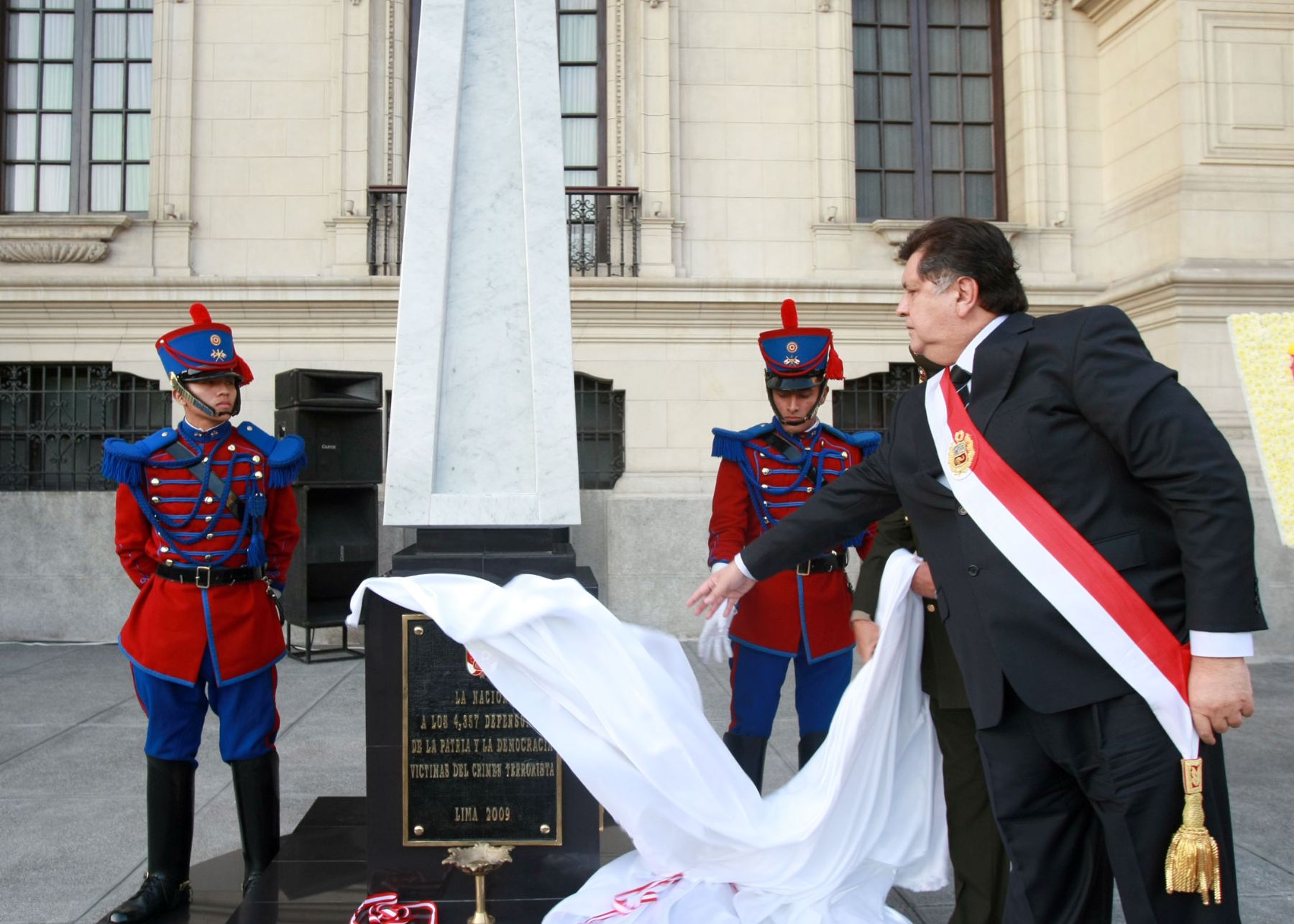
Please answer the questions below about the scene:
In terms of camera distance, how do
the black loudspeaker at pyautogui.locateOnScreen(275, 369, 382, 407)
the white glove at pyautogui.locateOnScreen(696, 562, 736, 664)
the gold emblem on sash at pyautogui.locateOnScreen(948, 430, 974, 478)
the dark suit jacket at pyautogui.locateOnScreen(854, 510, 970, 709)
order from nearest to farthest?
the gold emblem on sash at pyautogui.locateOnScreen(948, 430, 974, 478) → the dark suit jacket at pyautogui.locateOnScreen(854, 510, 970, 709) → the white glove at pyautogui.locateOnScreen(696, 562, 736, 664) → the black loudspeaker at pyautogui.locateOnScreen(275, 369, 382, 407)

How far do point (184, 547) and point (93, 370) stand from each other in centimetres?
747

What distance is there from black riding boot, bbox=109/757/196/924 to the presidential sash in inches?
110

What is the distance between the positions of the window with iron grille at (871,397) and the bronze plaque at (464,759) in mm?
7496

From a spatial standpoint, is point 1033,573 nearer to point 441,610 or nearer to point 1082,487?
point 1082,487

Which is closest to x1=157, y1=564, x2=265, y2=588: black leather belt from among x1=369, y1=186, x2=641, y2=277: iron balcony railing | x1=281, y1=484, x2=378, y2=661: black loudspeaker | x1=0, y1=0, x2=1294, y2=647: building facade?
x1=281, y1=484, x2=378, y2=661: black loudspeaker

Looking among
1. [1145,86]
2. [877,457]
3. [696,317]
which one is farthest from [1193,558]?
[1145,86]

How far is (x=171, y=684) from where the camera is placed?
365 cm

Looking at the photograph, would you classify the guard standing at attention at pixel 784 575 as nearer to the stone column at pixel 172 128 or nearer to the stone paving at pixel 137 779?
the stone paving at pixel 137 779

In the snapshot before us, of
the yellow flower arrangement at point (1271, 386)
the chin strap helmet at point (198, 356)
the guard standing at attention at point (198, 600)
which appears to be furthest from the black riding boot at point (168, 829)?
the yellow flower arrangement at point (1271, 386)

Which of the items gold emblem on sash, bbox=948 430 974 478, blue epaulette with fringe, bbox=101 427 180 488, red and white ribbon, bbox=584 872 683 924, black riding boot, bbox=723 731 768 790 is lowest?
red and white ribbon, bbox=584 872 683 924

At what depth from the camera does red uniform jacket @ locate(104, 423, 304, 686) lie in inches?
→ 143

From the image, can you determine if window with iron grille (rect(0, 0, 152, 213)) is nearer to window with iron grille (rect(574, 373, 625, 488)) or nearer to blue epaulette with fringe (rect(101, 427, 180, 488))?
window with iron grille (rect(574, 373, 625, 488))

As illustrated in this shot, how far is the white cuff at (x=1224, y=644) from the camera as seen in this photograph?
6.64 ft

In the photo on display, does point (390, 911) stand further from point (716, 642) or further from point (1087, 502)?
point (1087, 502)
